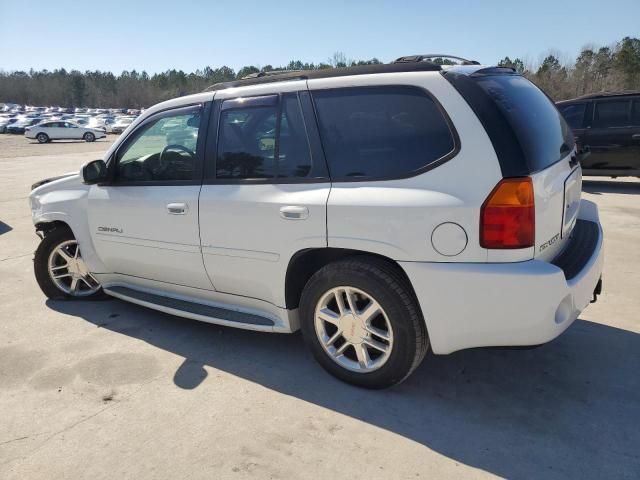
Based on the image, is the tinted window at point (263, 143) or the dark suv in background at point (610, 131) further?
the dark suv in background at point (610, 131)

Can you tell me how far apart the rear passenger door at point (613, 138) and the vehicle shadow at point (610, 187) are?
0.42 metres

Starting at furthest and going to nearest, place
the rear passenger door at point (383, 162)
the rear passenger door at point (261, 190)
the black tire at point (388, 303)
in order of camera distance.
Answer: the rear passenger door at point (261, 190) < the black tire at point (388, 303) < the rear passenger door at point (383, 162)

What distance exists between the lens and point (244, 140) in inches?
136

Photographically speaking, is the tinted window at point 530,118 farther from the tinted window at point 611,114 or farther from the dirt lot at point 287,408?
the tinted window at point 611,114

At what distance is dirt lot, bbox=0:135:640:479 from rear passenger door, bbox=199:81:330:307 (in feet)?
2.09

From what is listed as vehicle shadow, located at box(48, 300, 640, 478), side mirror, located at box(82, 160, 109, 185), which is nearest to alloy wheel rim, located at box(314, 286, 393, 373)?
vehicle shadow, located at box(48, 300, 640, 478)

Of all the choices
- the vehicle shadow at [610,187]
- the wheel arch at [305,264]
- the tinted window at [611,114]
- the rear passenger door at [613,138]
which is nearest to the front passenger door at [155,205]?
the wheel arch at [305,264]

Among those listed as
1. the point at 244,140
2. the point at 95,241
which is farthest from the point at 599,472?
the point at 95,241

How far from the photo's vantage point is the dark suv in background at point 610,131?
966cm

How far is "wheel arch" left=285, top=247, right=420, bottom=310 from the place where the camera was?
3131 mm

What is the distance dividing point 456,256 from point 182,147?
219cm

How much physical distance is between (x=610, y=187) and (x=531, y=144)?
29.9 feet

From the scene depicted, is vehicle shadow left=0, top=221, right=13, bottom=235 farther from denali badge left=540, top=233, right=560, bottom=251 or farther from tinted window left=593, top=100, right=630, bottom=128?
tinted window left=593, top=100, right=630, bottom=128

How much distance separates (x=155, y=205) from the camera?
3795 mm
